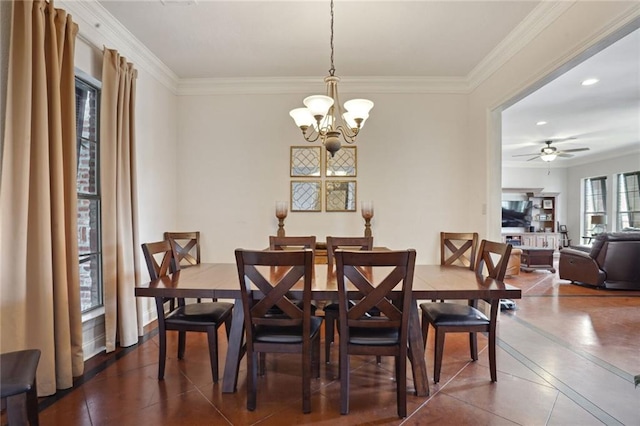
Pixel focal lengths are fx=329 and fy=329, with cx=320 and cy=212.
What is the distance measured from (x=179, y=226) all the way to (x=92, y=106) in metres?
1.71

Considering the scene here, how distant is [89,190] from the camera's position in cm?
280

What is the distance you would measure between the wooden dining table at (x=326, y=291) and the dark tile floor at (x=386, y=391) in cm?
19

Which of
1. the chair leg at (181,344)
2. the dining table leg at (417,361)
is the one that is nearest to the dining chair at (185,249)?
the chair leg at (181,344)

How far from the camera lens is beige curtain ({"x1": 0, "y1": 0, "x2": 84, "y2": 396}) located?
1914 mm

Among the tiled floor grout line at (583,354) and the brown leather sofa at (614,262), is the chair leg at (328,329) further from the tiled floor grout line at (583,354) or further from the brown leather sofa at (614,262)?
the brown leather sofa at (614,262)

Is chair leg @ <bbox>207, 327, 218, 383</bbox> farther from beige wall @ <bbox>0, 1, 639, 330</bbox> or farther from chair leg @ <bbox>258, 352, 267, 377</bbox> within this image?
beige wall @ <bbox>0, 1, 639, 330</bbox>

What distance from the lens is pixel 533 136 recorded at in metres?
6.75

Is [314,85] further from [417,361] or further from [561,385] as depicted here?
[561,385]

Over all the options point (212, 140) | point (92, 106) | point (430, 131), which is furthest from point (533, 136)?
point (92, 106)

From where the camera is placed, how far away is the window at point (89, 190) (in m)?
2.73

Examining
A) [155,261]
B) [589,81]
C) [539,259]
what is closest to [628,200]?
[539,259]

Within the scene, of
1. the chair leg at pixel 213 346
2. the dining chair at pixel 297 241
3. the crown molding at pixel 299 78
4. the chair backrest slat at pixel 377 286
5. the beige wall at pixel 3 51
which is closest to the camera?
the chair backrest slat at pixel 377 286

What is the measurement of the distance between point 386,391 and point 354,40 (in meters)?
2.99

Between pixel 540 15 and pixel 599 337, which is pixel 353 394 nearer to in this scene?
pixel 599 337
